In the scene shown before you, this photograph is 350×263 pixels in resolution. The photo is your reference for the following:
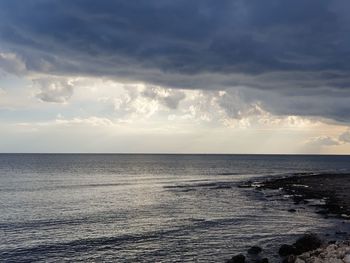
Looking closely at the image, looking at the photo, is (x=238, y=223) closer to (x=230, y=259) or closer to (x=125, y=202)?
(x=230, y=259)

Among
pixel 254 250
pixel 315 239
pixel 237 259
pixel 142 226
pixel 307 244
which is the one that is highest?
pixel 315 239

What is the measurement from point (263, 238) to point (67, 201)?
147ft

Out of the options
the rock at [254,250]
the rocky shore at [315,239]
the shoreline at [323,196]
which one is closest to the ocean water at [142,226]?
the rock at [254,250]

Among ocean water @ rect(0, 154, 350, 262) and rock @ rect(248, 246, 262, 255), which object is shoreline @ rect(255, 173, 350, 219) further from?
rock @ rect(248, 246, 262, 255)

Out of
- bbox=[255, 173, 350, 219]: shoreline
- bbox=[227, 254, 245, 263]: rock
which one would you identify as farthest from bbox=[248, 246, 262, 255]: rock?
bbox=[255, 173, 350, 219]: shoreline

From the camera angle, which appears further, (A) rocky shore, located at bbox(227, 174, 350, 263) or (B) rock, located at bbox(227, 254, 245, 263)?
(B) rock, located at bbox(227, 254, 245, 263)

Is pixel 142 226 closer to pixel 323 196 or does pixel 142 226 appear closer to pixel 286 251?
pixel 286 251

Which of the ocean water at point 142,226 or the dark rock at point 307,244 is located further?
the ocean water at point 142,226

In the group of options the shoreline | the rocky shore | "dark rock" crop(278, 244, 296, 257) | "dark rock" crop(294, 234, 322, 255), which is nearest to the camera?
the rocky shore

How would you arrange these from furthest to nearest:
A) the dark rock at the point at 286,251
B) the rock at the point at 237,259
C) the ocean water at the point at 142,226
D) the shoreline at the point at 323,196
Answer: the shoreline at the point at 323,196 → the ocean water at the point at 142,226 → the dark rock at the point at 286,251 → the rock at the point at 237,259

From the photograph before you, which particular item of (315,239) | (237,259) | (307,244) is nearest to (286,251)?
(307,244)

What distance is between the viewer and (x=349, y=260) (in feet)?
99.8

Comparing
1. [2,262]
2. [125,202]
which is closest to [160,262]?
[2,262]

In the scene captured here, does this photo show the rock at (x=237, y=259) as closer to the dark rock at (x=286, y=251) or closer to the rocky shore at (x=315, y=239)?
the rocky shore at (x=315, y=239)
